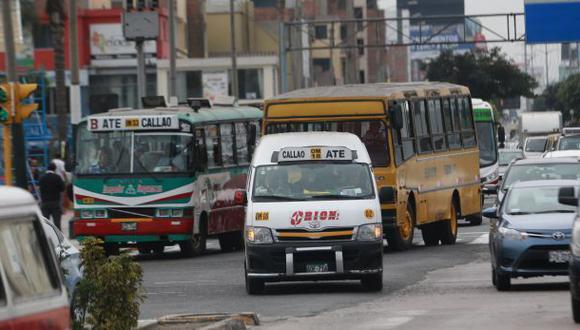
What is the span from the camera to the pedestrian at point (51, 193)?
1439 inches

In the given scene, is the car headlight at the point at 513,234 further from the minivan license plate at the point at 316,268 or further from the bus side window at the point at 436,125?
the bus side window at the point at 436,125

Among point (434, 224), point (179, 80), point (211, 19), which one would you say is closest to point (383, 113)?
point (434, 224)

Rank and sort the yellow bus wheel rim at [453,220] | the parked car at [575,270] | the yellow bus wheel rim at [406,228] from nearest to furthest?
the parked car at [575,270]
the yellow bus wheel rim at [406,228]
the yellow bus wheel rim at [453,220]

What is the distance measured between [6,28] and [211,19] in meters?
83.1

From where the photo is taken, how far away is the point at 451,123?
113 ft

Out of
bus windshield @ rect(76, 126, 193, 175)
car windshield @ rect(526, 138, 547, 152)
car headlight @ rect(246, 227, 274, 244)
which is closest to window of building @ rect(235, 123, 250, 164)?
bus windshield @ rect(76, 126, 193, 175)

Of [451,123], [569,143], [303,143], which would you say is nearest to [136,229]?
[451,123]

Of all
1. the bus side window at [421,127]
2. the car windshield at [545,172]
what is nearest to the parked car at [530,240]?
the car windshield at [545,172]

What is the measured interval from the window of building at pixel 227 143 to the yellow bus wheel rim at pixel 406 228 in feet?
15.4

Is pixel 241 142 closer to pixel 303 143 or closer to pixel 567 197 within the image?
pixel 303 143

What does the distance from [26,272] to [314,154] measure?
13.9 m

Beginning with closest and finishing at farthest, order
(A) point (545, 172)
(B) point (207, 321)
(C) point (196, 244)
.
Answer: (B) point (207, 321) < (A) point (545, 172) < (C) point (196, 244)

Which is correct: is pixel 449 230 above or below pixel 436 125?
below

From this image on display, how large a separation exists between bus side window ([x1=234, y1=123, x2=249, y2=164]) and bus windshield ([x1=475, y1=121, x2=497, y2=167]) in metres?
17.0
